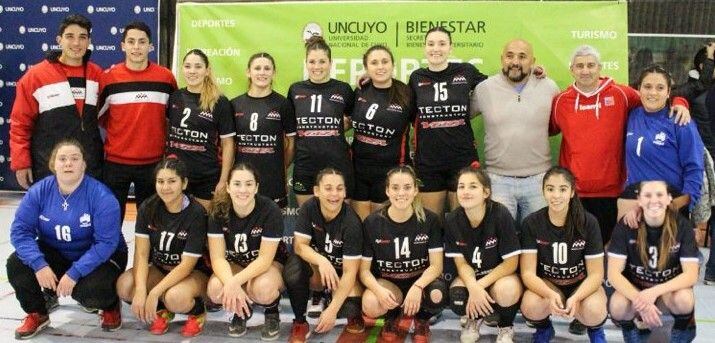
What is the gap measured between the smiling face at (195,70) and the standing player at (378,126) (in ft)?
3.29

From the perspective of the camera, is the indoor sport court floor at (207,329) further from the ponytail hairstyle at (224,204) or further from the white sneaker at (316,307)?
the ponytail hairstyle at (224,204)

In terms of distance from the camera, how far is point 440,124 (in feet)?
13.7

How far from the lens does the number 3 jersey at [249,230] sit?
3.86 meters

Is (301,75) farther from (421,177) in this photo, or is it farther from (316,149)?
(421,177)

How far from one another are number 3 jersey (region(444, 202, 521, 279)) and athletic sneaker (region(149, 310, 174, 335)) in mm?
1668

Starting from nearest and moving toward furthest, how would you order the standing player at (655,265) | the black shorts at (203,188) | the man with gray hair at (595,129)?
the standing player at (655,265)
the man with gray hair at (595,129)
the black shorts at (203,188)

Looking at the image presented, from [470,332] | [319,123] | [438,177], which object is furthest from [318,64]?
[470,332]

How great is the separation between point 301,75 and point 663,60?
3767 millimetres

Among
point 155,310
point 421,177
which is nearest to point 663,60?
point 421,177

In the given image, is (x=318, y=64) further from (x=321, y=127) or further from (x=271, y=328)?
(x=271, y=328)

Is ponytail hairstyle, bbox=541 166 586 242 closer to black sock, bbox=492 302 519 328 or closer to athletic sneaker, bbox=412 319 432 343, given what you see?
black sock, bbox=492 302 519 328

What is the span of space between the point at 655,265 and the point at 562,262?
1.55 ft

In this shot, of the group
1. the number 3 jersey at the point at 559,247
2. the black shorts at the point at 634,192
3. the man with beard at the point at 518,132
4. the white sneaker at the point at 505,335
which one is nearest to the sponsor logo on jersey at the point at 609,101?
the man with beard at the point at 518,132

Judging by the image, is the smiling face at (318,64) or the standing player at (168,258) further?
the smiling face at (318,64)
